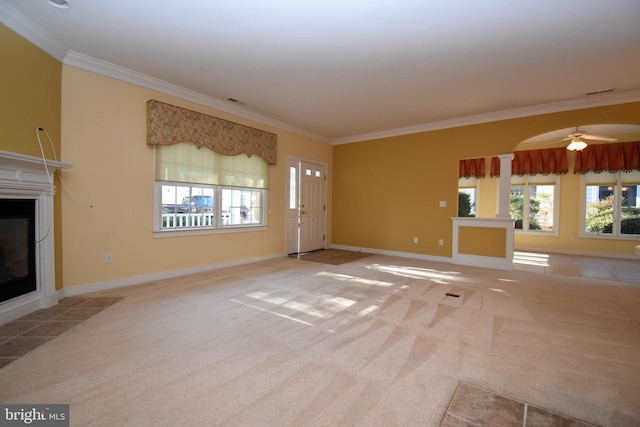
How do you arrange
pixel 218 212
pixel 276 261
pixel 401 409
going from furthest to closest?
pixel 276 261 → pixel 218 212 → pixel 401 409

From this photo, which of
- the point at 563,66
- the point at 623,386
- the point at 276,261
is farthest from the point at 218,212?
the point at 563,66

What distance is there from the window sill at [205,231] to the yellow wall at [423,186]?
2.46 m

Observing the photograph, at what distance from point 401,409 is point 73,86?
4.45 meters

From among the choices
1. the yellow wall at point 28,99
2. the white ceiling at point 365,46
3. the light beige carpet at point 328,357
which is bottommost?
the light beige carpet at point 328,357

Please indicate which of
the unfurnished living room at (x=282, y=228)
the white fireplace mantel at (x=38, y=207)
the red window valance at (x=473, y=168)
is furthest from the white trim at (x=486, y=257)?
the white fireplace mantel at (x=38, y=207)

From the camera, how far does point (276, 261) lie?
5441 mm

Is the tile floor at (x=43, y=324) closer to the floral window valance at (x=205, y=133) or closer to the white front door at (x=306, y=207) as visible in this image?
the floral window valance at (x=205, y=133)

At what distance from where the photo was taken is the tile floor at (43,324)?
209 cm

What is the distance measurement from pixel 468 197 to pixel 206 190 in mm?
6847

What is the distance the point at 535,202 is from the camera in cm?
727

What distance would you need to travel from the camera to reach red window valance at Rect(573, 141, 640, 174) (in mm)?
6078

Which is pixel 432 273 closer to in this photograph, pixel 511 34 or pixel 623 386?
pixel 623 386

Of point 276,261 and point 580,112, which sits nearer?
point 580,112

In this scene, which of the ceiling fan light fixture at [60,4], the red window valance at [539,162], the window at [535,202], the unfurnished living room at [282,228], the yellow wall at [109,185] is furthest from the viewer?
the window at [535,202]
